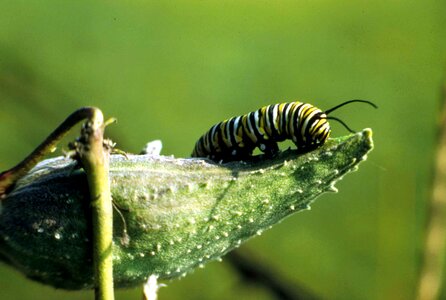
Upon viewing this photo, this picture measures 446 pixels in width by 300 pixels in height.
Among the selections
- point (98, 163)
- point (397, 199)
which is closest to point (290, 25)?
point (397, 199)

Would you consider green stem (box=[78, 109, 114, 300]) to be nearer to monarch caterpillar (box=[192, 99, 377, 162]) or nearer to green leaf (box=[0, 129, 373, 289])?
green leaf (box=[0, 129, 373, 289])

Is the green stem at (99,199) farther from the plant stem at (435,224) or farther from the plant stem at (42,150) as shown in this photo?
the plant stem at (435,224)

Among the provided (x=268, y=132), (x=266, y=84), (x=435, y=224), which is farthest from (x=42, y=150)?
(x=266, y=84)

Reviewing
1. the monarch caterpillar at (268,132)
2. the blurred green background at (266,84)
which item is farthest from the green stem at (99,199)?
the blurred green background at (266,84)

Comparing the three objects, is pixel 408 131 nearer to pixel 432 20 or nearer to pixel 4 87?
pixel 432 20

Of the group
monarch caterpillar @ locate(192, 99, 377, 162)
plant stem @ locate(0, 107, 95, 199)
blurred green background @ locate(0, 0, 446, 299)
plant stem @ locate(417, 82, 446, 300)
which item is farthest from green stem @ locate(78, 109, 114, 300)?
blurred green background @ locate(0, 0, 446, 299)

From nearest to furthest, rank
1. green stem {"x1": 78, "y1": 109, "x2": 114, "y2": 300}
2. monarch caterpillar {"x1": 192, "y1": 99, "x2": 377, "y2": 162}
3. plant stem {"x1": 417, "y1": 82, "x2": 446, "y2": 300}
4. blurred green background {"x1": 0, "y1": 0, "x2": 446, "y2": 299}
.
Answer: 1. green stem {"x1": 78, "y1": 109, "x2": 114, "y2": 300}
2. monarch caterpillar {"x1": 192, "y1": 99, "x2": 377, "y2": 162}
3. plant stem {"x1": 417, "y1": 82, "x2": 446, "y2": 300}
4. blurred green background {"x1": 0, "y1": 0, "x2": 446, "y2": 299}

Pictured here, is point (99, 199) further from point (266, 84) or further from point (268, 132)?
point (266, 84)
